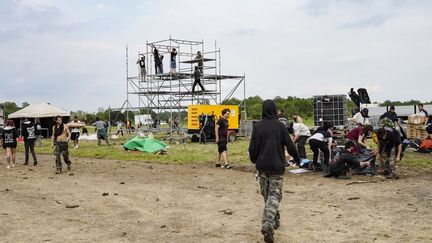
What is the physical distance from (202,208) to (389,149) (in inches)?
244

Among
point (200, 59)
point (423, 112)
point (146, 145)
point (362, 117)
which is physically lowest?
point (146, 145)

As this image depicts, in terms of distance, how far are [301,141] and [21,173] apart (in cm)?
899

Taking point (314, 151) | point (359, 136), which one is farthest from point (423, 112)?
point (314, 151)

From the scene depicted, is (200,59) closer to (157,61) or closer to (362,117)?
(157,61)

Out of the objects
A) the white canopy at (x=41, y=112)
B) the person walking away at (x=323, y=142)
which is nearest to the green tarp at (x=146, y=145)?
the person walking away at (x=323, y=142)

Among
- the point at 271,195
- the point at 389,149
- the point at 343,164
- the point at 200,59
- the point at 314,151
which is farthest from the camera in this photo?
the point at 200,59

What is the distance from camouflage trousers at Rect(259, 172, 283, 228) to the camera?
7.25 meters

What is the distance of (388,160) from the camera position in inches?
551

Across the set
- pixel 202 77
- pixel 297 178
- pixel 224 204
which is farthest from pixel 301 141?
pixel 202 77

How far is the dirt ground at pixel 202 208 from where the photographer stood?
778 centimetres

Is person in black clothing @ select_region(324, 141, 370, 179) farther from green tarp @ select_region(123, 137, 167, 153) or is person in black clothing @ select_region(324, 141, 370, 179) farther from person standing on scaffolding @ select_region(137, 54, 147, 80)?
person standing on scaffolding @ select_region(137, 54, 147, 80)

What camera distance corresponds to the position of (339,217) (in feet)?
29.2

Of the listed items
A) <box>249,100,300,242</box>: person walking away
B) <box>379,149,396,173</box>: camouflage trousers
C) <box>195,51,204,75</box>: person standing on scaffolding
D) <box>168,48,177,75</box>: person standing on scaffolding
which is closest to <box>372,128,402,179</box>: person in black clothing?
<box>379,149,396,173</box>: camouflage trousers

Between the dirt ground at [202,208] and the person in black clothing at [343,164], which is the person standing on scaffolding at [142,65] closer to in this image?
the dirt ground at [202,208]
